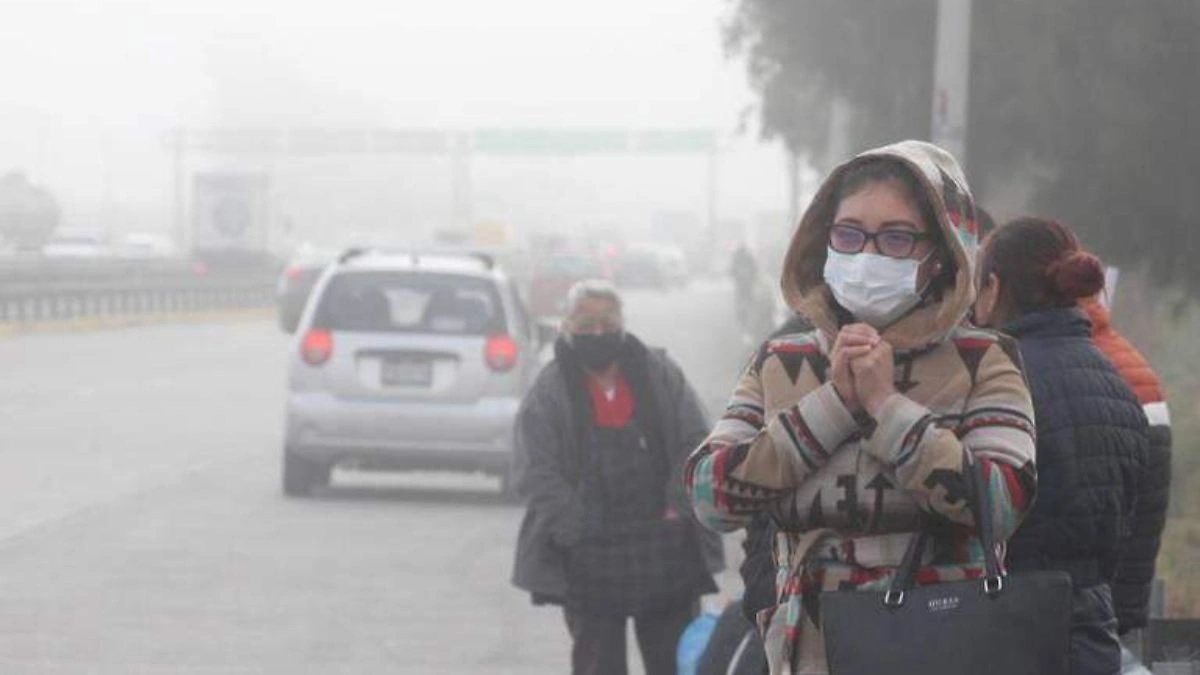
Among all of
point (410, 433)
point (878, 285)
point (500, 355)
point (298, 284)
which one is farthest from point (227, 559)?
point (298, 284)

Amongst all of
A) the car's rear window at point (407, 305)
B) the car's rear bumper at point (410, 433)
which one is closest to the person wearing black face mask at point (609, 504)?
the car's rear bumper at point (410, 433)

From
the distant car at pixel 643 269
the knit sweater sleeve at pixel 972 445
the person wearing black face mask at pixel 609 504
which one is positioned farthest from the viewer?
the distant car at pixel 643 269

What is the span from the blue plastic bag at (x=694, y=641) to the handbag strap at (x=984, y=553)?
305cm

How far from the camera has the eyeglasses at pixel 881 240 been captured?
4.79m

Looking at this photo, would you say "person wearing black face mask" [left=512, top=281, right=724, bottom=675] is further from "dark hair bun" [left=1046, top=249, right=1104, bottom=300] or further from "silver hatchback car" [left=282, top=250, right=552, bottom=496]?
"silver hatchback car" [left=282, top=250, right=552, bottom=496]

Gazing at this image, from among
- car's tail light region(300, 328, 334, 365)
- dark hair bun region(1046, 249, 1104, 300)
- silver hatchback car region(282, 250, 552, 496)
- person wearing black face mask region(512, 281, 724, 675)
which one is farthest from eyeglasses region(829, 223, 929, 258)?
car's tail light region(300, 328, 334, 365)

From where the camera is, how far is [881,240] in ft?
15.7

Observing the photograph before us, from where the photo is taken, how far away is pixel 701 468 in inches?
195

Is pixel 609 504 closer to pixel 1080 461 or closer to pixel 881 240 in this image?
pixel 1080 461

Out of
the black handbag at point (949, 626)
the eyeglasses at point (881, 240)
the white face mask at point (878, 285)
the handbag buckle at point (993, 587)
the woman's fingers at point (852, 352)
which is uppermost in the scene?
the eyeglasses at point (881, 240)

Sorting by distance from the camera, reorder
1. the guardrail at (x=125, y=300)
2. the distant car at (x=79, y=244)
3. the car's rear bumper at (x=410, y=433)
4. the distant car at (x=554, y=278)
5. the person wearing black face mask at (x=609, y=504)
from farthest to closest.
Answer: the distant car at (x=79, y=244), the distant car at (x=554, y=278), the guardrail at (x=125, y=300), the car's rear bumper at (x=410, y=433), the person wearing black face mask at (x=609, y=504)

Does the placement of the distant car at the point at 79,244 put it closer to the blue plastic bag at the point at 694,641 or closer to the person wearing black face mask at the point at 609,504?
the person wearing black face mask at the point at 609,504

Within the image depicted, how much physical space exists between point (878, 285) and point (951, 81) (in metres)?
12.6

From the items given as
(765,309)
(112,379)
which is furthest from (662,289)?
(112,379)
